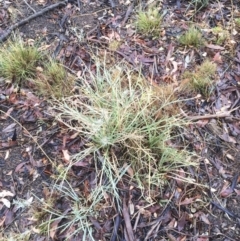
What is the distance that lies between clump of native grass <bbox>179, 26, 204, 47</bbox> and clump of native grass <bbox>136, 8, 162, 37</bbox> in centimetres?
21

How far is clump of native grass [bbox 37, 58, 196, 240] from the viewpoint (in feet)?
7.93

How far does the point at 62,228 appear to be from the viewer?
94.2 inches

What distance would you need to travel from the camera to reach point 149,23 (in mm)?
3178

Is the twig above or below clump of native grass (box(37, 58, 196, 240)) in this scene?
below

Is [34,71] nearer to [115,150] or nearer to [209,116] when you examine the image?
[115,150]

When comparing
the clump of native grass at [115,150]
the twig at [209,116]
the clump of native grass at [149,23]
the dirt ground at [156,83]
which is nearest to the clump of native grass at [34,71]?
the dirt ground at [156,83]

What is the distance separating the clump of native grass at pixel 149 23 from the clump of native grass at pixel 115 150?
26.5 inches

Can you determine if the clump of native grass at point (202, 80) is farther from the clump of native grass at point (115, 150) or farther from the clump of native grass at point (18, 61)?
the clump of native grass at point (18, 61)

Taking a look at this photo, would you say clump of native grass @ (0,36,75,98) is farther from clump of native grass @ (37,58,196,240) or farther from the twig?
the twig

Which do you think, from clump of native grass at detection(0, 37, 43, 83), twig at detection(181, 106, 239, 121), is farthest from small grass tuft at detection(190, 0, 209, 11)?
clump of native grass at detection(0, 37, 43, 83)

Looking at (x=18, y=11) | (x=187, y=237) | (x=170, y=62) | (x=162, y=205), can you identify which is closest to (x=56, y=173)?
(x=162, y=205)

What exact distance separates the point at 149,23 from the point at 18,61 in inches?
40.3

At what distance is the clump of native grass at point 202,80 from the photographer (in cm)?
285

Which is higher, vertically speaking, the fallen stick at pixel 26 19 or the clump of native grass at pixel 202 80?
the fallen stick at pixel 26 19
